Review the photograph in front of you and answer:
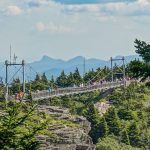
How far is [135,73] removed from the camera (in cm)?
1209

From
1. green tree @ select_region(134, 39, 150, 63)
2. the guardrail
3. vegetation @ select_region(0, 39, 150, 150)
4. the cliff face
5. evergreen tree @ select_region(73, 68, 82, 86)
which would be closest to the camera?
green tree @ select_region(134, 39, 150, 63)

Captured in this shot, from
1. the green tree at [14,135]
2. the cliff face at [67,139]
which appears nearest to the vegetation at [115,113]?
the cliff face at [67,139]

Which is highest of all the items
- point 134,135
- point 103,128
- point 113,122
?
point 113,122

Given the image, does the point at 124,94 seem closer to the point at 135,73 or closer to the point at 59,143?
the point at 59,143

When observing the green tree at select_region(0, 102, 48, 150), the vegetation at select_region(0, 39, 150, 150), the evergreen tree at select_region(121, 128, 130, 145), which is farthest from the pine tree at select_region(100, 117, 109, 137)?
the green tree at select_region(0, 102, 48, 150)

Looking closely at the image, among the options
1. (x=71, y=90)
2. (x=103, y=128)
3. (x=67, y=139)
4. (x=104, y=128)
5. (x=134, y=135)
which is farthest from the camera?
(x=71, y=90)

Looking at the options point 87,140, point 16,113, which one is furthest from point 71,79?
point 16,113

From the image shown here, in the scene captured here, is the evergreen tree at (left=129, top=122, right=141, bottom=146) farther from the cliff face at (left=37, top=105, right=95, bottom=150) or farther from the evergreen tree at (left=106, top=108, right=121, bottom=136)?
the cliff face at (left=37, top=105, right=95, bottom=150)

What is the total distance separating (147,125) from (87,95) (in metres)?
19.5

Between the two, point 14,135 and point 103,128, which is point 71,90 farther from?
point 14,135

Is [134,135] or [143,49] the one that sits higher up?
[143,49]

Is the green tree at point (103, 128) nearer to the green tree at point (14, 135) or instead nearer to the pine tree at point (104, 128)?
the pine tree at point (104, 128)

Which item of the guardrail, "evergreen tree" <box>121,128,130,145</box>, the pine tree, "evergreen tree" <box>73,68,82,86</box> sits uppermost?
"evergreen tree" <box>73,68,82,86</box>

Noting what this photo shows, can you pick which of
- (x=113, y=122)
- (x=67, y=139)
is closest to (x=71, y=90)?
(x=113, y=122)
